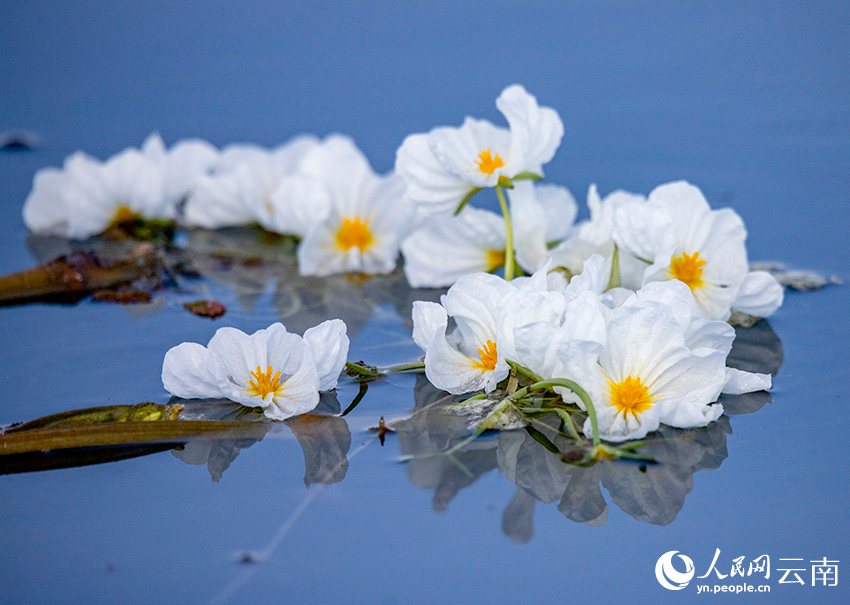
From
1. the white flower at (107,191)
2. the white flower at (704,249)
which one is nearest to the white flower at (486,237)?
the white flower at (704,249)

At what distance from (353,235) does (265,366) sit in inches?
27.8

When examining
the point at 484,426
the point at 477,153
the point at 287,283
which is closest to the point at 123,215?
the point at 287,283

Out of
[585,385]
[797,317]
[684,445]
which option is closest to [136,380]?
[585,385]

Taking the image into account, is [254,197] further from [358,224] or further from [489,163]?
[489,163]

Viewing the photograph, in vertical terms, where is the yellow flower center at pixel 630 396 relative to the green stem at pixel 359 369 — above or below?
below

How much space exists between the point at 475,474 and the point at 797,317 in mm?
783

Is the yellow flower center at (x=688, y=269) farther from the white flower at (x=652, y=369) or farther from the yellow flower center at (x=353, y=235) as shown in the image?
the yellow flower center at (x=353, y=235)

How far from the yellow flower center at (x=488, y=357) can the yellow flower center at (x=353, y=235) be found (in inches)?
26.8

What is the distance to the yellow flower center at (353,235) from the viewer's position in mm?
1828

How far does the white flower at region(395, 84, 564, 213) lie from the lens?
144 centimetres

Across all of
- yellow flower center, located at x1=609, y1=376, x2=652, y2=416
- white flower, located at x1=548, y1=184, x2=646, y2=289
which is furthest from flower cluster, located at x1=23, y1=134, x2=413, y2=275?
yellow flower center, located at x1=609, y1=376, x2=652, y2=416

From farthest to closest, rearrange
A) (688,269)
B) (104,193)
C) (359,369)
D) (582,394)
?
(104,193)
(688,269)
(359,369)
(582,394)

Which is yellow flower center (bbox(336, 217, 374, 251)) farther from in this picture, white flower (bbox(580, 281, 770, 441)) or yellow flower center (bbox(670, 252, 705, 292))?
white flower (bbox(580, 281, 770, 441))

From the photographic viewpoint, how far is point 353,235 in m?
1.83
